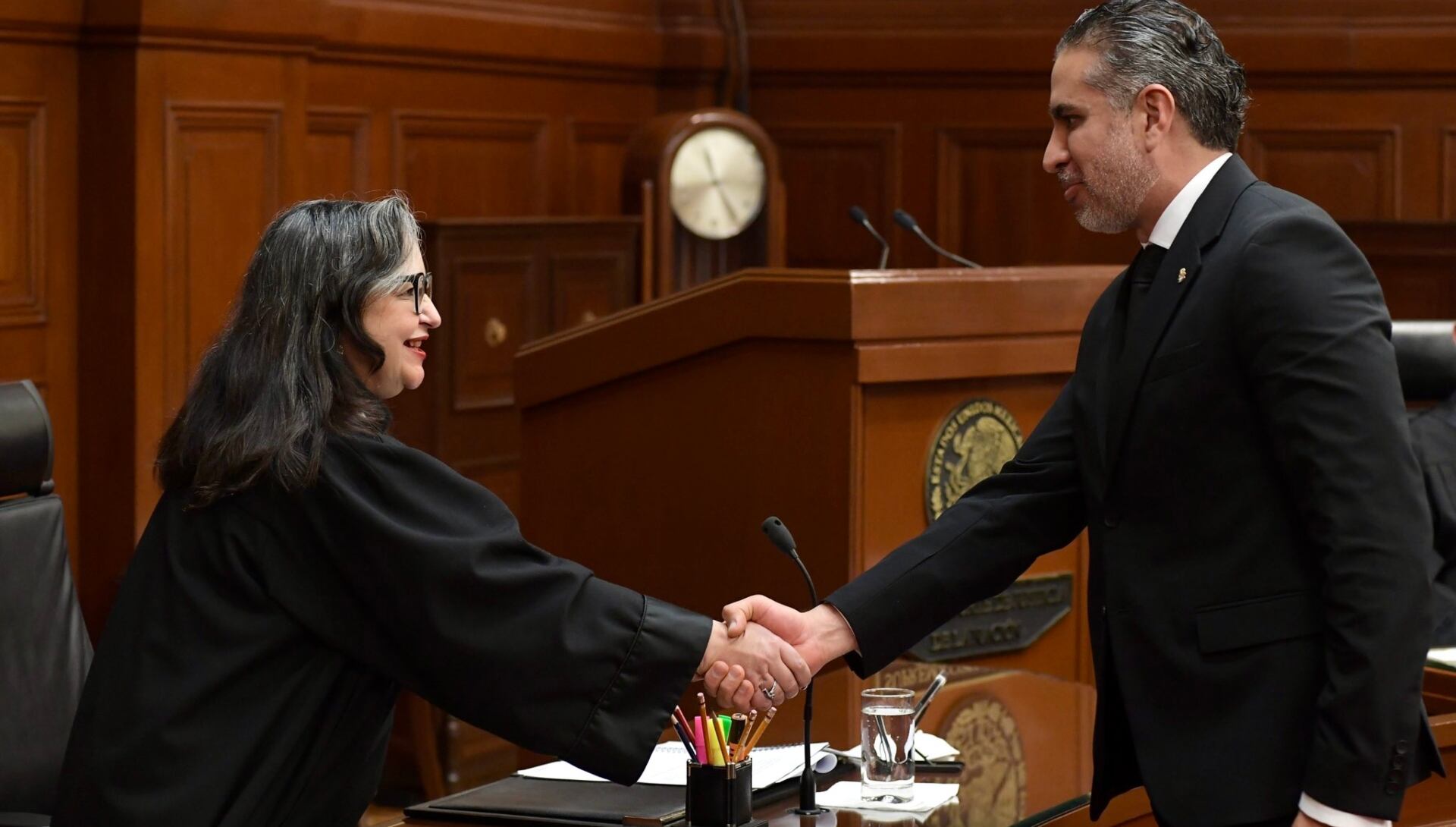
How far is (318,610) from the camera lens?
224cm

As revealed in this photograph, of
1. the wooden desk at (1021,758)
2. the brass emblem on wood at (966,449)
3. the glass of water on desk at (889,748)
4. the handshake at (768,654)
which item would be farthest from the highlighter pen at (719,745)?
the brass emblem on wood at (966,449)

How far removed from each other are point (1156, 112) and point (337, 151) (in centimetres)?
435

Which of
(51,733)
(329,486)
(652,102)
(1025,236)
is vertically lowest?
(51,733)

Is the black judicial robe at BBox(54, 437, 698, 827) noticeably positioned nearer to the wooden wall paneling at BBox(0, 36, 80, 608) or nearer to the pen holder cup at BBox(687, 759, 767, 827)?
the pen holder cup at BBox(687, 759, 767, 827)

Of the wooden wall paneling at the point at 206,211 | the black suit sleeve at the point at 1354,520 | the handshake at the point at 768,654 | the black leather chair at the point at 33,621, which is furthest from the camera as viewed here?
the wooden wall paneling at the point at 206,211

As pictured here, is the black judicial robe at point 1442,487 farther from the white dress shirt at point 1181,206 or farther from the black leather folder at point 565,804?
the black leather folder at point 565,804

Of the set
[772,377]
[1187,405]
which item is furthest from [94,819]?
[772,377]

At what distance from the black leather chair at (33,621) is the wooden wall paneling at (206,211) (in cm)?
214

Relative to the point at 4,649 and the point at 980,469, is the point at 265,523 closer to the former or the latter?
the point at 4,649

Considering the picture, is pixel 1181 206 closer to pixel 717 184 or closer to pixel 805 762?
pixel 805 762

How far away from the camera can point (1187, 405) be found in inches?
83.4

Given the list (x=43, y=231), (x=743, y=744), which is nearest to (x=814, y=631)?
(x=743, y=744)

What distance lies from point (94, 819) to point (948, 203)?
5352 mm

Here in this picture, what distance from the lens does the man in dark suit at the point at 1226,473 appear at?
1931 mm
